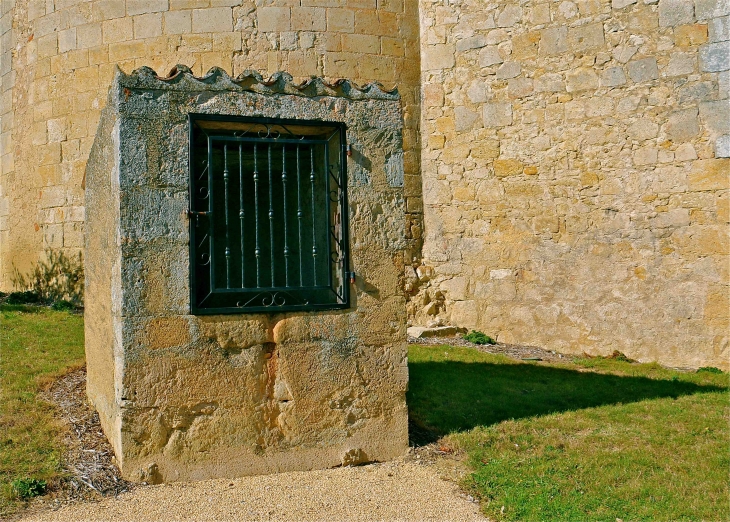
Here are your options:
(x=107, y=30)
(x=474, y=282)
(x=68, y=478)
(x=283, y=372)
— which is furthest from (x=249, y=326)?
(x=107, y=30)

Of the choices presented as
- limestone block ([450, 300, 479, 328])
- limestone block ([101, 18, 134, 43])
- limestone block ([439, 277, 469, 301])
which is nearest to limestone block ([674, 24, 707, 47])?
limestone block ([439, 277, 469, 301])

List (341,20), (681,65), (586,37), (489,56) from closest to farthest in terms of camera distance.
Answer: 1. (681,65)
2. (586,37)
3. (489,56)
4. (341,20)

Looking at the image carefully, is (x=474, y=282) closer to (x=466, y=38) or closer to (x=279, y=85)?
(x=466, y=38)

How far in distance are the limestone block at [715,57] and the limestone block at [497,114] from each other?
2053 millimetres

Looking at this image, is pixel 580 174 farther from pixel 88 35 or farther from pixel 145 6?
pixel 88 35

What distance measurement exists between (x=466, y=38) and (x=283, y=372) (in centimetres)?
584

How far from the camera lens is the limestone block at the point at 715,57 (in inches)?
274

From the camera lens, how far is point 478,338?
8.07 metres

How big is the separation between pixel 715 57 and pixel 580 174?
1727 millimetres

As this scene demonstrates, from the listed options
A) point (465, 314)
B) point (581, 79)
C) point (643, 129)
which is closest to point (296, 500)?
point (465, 314)

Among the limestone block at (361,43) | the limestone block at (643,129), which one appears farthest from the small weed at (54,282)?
the limestone block at (643,129)

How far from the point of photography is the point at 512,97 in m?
8.12

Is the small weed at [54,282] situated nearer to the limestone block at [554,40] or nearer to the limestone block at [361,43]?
the limestone block at [361,43]

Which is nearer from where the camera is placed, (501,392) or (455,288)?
(501,392)
